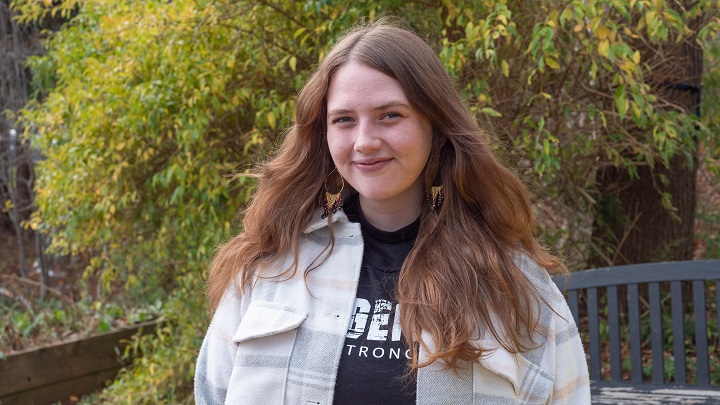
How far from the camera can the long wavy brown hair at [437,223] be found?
76.9 inches

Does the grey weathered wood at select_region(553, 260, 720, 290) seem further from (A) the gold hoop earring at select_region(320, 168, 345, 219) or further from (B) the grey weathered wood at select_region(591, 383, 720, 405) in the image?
(A) the gold hoop earring at select_region(320, 168, 345, 219)

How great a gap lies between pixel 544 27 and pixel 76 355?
3966 mm

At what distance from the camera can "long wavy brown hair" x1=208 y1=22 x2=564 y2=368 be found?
1954 mm

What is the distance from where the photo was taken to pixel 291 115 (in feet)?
12.8

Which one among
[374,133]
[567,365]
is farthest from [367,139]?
[567,365]

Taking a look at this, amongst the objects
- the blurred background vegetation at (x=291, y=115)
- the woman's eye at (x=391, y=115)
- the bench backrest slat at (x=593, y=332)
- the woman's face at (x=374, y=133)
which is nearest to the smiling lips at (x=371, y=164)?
the woman's face at (x=374, y=133)

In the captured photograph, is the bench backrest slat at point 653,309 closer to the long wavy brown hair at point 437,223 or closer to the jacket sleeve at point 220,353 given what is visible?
the long wavy brown hair at point 437,223

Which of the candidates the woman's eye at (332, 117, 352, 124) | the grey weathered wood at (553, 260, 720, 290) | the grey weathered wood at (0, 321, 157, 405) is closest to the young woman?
the woman's eye at (332, 117, 352, 124)

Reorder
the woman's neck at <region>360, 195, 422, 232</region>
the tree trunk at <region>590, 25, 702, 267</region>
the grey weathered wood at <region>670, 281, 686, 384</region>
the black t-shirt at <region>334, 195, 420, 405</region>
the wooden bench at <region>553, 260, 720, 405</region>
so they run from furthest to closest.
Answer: the tree trunk at <region>590, 25, 702, 267</region>, the grey weathered wood at <region>670, 281, 686, 384</region>, the wooden bench at <region>553, 260, 720, 405</region>, the woman's neck at <region>360, 195, 422, 232</region>, the black t-shirt at <region>334, 195, 420, 405</region>

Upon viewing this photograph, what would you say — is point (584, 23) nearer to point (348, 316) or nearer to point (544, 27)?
point (544, 27)

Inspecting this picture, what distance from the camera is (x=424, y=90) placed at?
1982mm

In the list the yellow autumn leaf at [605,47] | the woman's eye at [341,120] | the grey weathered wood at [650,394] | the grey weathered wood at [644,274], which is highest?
the yellow autumn leaf at [605,47]

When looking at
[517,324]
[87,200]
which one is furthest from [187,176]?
[517,324]

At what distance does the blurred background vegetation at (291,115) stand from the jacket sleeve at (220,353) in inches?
53.0
